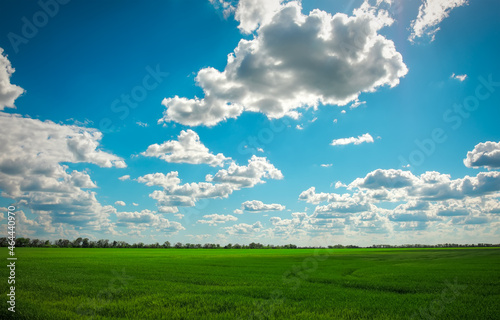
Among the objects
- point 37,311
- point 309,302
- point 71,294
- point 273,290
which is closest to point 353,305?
point 309,302

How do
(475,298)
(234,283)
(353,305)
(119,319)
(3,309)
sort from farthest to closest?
1. (234,283)
2. (475,298)
3. (353,305)
4. (3,309)
5. (119,319)

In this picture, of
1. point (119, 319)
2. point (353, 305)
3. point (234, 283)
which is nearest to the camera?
point (119, 319)

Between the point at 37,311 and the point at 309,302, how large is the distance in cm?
1370

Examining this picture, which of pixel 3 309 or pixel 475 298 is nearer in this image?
pixel 3 309

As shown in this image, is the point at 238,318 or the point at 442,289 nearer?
the point at 238,318

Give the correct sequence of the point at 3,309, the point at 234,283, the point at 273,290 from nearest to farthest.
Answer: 1. the point at 3,309
2. the point at 273,290
3. the point at 234,283

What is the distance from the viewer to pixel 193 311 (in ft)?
44.5

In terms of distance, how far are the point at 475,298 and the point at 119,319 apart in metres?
20.0

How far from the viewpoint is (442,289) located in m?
20.2

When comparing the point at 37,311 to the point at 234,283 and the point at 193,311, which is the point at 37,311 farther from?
the point at 234,283

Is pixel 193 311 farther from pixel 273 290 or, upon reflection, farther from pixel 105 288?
pixel 105 288

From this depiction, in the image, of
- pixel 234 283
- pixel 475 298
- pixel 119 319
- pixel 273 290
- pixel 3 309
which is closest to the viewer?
pixel 119 319

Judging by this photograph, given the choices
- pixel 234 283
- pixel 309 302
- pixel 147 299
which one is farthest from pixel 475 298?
pixel 147 299

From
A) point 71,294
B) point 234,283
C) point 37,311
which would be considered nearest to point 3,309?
point 37,311
